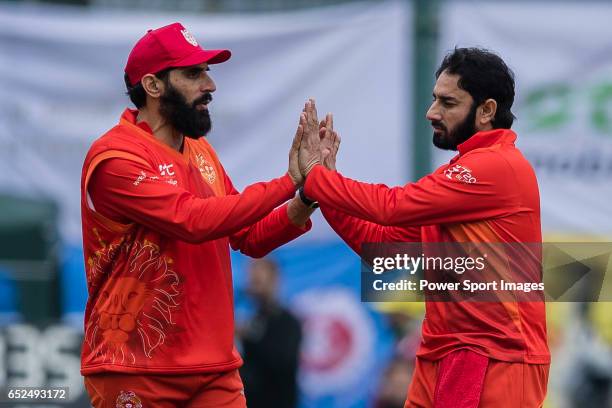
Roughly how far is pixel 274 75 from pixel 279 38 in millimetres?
283

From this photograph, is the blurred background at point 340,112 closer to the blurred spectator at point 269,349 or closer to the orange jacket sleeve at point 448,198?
the blurred spectator at point 269,349

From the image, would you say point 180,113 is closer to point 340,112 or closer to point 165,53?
point 165,53

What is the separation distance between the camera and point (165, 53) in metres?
5.92

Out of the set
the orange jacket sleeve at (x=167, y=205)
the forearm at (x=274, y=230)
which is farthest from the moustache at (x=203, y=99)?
the forearm at (x=274, y=230)

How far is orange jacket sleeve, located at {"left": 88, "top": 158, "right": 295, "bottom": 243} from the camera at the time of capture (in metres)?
5.65

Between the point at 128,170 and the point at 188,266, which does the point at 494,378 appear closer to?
the point at 188,266

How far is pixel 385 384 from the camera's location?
903 cm

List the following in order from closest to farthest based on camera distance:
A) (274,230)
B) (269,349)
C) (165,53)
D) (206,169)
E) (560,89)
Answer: (165,53), (206,169), (274,230), (269,349), (560,89)

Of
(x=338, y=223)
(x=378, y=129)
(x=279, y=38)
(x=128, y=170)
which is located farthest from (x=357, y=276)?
(x=128, y=170)

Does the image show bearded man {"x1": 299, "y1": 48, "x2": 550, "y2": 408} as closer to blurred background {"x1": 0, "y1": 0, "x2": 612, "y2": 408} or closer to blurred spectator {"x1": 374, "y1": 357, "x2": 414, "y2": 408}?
blurred spectator {"x1": 374, "y1": 357, "x2": 414, "y2": 408}

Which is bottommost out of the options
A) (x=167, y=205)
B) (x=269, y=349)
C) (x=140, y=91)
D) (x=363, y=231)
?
(x=269, y=349)

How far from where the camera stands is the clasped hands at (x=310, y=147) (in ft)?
19.7

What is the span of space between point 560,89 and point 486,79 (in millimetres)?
4480

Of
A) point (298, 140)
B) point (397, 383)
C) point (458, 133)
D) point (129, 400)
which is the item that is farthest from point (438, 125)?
point (397, 383)
